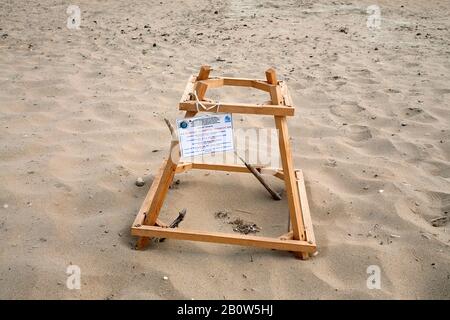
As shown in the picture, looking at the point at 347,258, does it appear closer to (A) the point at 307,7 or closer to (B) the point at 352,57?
(B) the point at 352,57

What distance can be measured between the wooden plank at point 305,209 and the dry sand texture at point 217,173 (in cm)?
12

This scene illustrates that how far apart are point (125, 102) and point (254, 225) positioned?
2124 millimetres

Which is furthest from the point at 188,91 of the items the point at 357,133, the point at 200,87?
the point at 357,133

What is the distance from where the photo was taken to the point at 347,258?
7.41 feet

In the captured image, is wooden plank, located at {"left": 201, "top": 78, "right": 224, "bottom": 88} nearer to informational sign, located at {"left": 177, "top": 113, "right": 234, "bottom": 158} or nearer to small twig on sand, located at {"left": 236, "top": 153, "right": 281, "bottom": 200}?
informational sign, located at {"left": 177, "top": 113, "right": 234, "bottom": 158}

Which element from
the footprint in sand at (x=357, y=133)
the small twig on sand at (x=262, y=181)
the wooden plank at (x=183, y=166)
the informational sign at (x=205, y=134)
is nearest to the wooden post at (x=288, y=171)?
the informational sign at (x=205, y=134)

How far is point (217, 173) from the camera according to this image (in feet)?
10.2

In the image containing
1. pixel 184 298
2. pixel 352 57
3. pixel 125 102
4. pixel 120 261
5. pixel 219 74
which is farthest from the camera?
pixel 352 57

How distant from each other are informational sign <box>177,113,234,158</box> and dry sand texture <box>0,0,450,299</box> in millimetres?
557

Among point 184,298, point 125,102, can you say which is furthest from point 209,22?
point 184,298

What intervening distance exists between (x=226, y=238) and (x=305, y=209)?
1.81 ft

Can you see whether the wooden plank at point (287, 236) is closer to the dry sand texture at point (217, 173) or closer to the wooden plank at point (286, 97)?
the dry sand texture at point (217, 173)

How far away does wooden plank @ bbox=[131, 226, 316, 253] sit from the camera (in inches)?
85.6

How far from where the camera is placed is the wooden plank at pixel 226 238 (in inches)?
85.6
